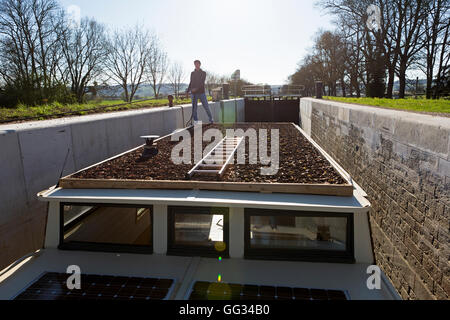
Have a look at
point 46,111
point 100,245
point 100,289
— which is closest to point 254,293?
point 100,289

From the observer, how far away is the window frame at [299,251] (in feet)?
10.8

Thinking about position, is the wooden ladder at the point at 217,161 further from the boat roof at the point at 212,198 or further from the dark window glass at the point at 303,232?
the dark window glass at the point at 303,232

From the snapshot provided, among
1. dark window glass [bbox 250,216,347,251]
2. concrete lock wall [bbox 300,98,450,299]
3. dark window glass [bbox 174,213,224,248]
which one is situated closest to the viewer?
dark window glass [bbox 250,216,347,251]

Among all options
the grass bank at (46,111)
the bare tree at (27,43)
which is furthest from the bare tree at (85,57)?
the grass bank at (46,111)

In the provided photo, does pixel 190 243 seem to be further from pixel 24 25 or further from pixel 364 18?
pixel 24 25

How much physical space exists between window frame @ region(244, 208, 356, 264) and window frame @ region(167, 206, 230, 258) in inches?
7.7

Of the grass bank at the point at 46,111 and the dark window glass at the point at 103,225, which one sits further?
the grass bank at the point at 46,111

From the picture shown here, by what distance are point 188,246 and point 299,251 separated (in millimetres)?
1163

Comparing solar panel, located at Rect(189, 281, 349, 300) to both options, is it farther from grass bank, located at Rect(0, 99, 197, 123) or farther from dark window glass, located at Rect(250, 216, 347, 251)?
grass bank, located at Rect(0, 99, 197, 123)

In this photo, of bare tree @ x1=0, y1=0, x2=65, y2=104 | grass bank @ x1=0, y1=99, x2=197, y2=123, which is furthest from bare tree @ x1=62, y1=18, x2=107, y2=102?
grass bank @ x1=0, y1=99, x2=197, y2=123

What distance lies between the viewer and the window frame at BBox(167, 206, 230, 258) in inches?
133

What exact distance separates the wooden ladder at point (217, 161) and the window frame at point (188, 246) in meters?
1.16

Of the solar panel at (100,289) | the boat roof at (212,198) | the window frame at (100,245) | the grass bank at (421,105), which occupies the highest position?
the grass bank at (421,105)

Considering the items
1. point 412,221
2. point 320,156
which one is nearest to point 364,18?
point 320,156
